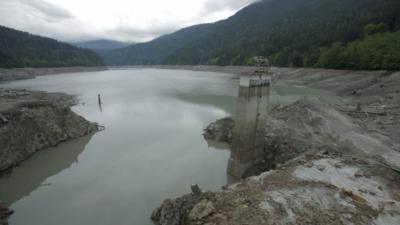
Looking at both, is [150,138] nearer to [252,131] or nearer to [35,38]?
[252,131]

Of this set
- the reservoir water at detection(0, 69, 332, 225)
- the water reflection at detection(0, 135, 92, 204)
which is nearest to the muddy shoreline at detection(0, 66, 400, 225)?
the water reflection at detection(0, 135, 92, 204)

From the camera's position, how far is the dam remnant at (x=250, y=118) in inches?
441

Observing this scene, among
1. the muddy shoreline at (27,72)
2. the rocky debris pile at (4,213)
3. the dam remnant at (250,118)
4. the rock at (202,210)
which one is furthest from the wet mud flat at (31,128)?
the muddy shoreline at (27,72)

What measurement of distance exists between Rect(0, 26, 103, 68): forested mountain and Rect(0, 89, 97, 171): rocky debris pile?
8946 centimetres

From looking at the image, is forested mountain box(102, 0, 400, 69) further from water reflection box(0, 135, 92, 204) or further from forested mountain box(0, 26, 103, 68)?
forested mountain box(0, 26, 103, 68)

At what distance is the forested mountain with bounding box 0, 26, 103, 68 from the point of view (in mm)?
97431

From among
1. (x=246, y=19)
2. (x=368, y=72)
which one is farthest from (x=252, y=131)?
(x=246, y=19)

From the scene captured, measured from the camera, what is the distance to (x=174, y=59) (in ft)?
568

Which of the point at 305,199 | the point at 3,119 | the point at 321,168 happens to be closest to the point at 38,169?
the point at 3,119

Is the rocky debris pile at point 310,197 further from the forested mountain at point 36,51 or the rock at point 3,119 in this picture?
the forested mountain at point 36,51

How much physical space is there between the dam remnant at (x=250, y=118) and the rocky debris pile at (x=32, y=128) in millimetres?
13495

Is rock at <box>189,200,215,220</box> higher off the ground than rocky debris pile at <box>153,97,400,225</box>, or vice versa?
rocky debris pile at <box>153,97,400,225</box>

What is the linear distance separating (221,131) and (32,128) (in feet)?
46.5

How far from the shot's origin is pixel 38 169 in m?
12.9
